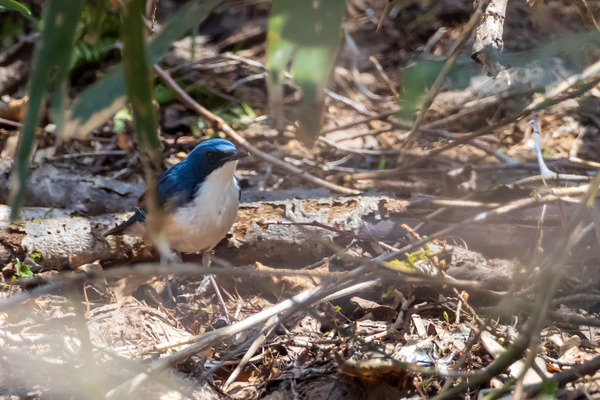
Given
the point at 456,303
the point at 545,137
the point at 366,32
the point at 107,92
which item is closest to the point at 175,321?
the point at 456,303

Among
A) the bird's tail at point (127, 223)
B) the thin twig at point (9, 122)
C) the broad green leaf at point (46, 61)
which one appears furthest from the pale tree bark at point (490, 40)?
the thin twig at point (9, 122)

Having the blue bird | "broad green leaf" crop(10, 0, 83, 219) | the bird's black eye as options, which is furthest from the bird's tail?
"broad green leaf" crop(10, 0, 83, 219)

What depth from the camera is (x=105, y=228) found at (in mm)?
4387

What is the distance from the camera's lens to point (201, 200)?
13.6 feet

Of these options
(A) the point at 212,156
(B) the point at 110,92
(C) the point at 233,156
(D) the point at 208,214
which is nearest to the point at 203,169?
(A) the point at 212,156

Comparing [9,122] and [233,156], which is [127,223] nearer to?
[233,156]

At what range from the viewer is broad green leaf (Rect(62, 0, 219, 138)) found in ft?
5.44

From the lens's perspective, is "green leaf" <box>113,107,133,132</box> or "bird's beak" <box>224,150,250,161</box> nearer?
"bird's beak" <box>224,150,250,161</box>

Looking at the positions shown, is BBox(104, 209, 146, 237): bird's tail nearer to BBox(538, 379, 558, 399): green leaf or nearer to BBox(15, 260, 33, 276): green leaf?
BBox(15, 260, 33, 276): green leaf

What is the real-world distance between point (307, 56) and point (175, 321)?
8.52 ft

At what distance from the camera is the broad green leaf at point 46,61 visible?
1541 millimetres

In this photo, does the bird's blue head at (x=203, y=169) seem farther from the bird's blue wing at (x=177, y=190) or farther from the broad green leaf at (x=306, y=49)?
the broad green leaf at (x=306, y=49)

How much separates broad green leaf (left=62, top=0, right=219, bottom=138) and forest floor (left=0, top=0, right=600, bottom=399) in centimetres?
48

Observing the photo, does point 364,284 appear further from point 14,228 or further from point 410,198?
point 14,228
